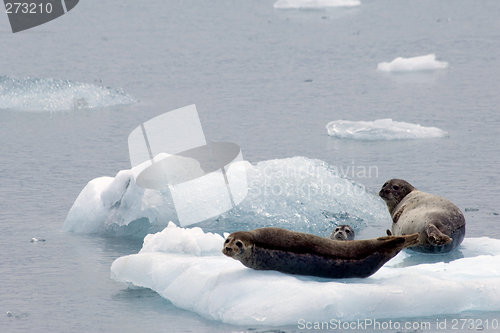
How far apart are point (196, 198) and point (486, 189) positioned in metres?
3.33

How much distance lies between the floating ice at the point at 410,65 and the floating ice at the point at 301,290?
12.2 m

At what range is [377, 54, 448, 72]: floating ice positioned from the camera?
57.3 feet

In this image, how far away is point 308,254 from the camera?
504 cm

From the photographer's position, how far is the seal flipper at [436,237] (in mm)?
6266

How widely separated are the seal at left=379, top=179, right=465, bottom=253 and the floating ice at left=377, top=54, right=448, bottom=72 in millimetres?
10645

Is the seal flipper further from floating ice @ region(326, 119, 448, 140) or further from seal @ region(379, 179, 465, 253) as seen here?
floating ice @ region(326, 119, 448, 140)

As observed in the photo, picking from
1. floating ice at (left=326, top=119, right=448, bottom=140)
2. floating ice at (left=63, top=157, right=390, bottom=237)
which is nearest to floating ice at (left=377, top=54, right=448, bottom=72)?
floating ice at (left=326, top=119, right=448, bottom=140)

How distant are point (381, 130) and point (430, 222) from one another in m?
5.17

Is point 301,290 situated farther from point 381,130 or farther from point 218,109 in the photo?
point 218,109

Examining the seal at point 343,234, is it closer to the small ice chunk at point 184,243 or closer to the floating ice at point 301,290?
the floating ice at point 301,290

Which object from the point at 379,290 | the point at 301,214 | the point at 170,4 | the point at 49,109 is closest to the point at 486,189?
the point at 301,214

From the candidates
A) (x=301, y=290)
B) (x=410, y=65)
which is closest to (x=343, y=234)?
(x=301, y=290)

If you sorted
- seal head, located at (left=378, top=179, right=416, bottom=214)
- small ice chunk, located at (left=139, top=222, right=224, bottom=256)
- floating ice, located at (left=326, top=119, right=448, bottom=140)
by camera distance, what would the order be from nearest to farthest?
small ice chunk, located at (left=139, top=222, right=224, bottom=256)
seal head, located at (left=378, top=179, right=416, bottom=214)
floating ice, located at (left=326, top=119, right=448, bottom=140)

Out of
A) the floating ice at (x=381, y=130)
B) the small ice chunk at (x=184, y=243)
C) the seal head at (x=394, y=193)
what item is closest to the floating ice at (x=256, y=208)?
the seal head at (x=394, y=193)
